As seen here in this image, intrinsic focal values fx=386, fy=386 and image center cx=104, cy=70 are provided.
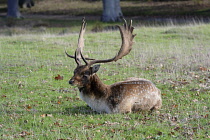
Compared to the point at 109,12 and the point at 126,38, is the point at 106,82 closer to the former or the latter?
the point at 126,38

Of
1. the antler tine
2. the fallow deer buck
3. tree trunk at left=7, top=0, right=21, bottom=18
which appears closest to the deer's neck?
the fallow deer buck

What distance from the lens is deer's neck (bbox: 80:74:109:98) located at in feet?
29.8

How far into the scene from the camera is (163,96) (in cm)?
1092

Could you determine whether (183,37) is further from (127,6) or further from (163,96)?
(127,6)

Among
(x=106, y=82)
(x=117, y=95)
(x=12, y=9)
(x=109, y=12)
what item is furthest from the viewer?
(x=12, y=9)

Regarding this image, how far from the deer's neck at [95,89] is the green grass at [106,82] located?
500 millimetres

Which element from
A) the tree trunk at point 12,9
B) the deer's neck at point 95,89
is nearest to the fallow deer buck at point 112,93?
the deer's neck at point 95,89

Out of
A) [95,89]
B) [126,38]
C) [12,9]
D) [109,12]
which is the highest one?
[126,38]

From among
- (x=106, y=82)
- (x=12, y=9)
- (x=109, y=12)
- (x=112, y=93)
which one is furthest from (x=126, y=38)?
(x=12, y=9)

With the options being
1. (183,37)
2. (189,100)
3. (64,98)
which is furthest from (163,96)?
(183,37)

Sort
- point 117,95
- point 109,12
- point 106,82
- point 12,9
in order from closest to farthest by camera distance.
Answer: point 117,95 → point 106,82 → point 109,12 → point 12,9

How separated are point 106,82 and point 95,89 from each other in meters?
3.80

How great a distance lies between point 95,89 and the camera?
30.1 ft

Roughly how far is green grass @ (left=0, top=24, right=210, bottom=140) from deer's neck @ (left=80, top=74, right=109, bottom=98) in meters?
0.50
